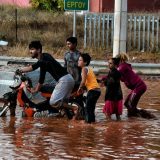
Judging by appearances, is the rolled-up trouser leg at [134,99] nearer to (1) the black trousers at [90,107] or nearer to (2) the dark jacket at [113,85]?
(2) the dark jacket at [113,85]

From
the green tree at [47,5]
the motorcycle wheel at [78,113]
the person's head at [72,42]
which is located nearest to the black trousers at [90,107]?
the motorcycle wheel at [78,113]

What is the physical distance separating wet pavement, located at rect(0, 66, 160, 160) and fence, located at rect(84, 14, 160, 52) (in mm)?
14046

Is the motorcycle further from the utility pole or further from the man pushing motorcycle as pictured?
the utility pole

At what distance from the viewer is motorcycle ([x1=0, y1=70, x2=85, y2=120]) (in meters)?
13.3

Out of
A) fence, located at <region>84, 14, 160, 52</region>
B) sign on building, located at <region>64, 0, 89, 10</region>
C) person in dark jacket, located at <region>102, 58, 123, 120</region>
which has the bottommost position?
person in dark jacket, located at <region>102, 58, 123, 120</region>

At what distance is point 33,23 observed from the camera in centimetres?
3422

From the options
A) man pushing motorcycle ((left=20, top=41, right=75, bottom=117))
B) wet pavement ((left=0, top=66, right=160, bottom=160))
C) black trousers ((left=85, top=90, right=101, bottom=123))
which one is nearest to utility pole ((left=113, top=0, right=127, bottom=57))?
wet pavement ((left=0, top=66, right=160, bottom=160))

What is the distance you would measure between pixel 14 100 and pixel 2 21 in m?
21.4

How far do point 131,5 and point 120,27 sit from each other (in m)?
11.9

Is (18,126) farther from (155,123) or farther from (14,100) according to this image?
(155,123)

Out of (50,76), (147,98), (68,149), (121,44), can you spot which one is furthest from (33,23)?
(68,149)

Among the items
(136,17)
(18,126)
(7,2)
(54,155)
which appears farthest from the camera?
(7,2)

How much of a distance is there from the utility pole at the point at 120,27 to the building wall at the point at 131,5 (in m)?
10.3

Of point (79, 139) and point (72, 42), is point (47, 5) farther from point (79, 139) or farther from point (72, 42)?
point (79, 139)
